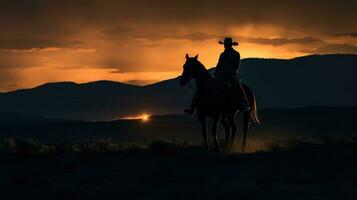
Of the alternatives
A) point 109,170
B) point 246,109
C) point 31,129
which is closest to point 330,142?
point 246,109

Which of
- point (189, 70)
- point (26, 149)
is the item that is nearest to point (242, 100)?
point (189, 70)

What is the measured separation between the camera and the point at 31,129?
292 feet

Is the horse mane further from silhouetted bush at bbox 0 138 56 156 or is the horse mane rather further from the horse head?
silhouetted bush at bbox 0 138 56 156

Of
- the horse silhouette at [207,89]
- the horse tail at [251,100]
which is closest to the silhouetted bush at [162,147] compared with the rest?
the horse silhouette at [207,89]

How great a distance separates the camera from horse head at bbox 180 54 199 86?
22.9 m

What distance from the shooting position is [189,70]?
2292 cm

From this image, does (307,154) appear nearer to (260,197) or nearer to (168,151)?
(168,151)

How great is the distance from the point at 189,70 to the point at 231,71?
1362 millimetres

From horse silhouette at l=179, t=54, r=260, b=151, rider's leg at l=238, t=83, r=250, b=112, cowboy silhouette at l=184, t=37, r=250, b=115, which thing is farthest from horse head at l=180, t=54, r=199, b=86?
rider's leg at l=238, t=83, r=250, b=112

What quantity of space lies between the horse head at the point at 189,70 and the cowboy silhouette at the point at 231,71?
0.48 m

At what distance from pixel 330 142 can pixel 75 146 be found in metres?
9.35

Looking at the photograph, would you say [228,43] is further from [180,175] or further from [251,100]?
[180,175]

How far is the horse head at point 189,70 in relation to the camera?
2289 centimetres

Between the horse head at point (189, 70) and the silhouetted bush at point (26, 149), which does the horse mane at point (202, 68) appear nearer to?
the horse head at point (189, 70)
